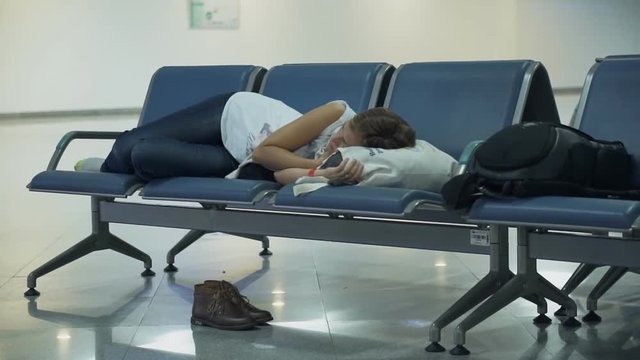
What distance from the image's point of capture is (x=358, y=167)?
266 centimetres

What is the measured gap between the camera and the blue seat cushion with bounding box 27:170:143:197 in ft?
10.3

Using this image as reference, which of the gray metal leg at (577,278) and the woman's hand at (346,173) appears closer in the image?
the woman's hand at (346,173)

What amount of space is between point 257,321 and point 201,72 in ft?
4.73

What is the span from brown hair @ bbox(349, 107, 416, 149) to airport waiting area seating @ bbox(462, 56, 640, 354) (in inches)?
17.5

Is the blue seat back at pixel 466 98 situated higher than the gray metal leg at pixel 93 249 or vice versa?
the blue seat back at pixel 466 98

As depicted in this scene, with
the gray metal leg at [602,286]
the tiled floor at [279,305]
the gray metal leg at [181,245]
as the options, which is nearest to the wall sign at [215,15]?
the tiled floor at [279,305]

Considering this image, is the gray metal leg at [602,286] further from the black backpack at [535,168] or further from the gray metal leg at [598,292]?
the black backpack at [535,168]

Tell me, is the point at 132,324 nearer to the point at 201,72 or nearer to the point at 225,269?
the point at 225,269

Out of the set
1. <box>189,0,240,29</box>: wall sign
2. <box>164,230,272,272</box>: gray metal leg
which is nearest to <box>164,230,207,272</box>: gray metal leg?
<box>164,230,272,272</box>: gray metal leg

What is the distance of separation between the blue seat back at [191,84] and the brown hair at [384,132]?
37.9 inches

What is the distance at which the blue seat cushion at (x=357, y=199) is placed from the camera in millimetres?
2432

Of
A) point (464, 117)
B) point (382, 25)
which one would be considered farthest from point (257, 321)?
point (382, 25)

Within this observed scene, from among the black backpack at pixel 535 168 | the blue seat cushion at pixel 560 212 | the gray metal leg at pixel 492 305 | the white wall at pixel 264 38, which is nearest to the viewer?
the blue seat cushion at pixel 560 212

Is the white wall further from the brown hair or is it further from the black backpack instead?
the black backpack
